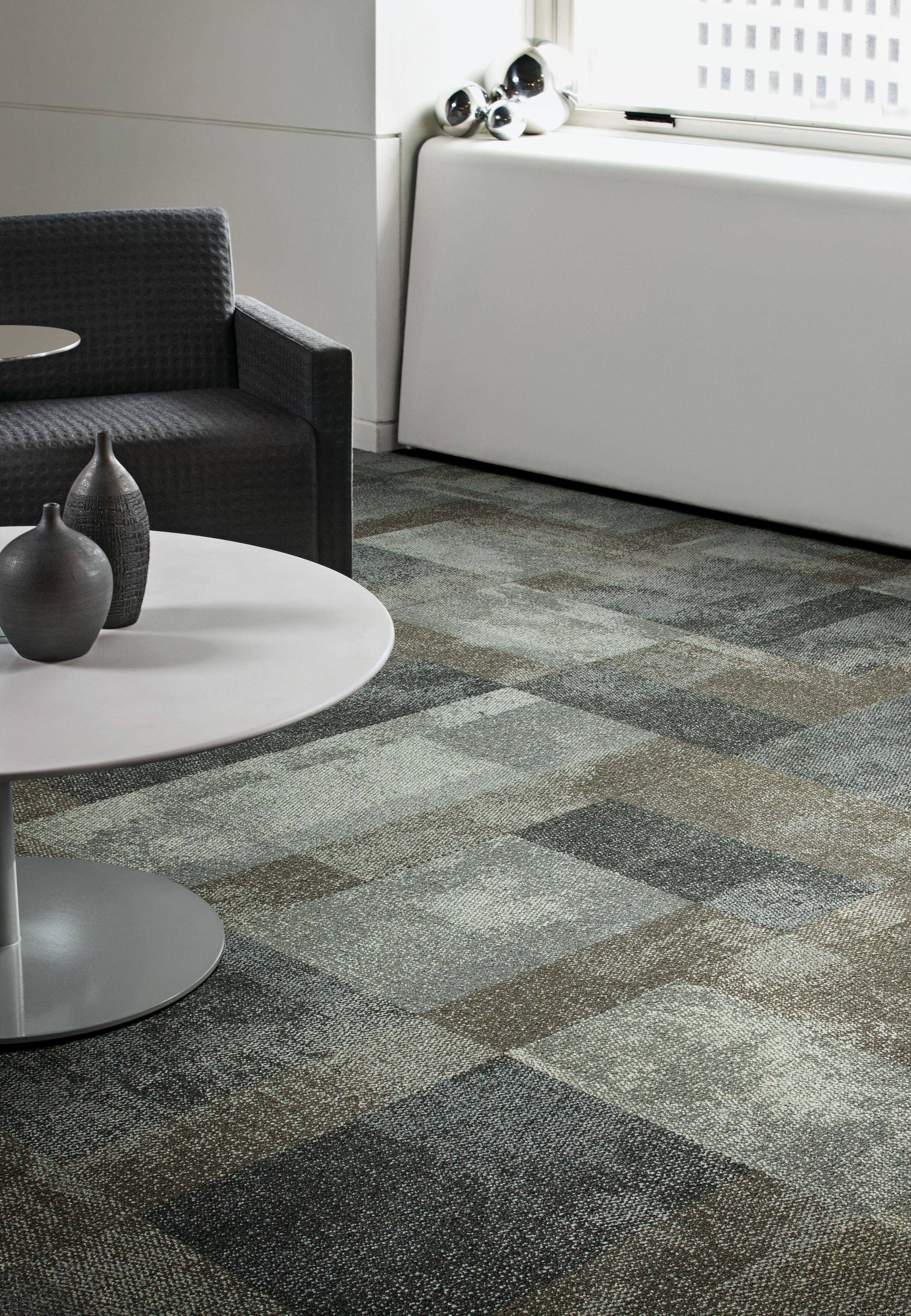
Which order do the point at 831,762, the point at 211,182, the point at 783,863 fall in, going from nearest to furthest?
the point at 783,863, the point at 831,762, the point at 211,182

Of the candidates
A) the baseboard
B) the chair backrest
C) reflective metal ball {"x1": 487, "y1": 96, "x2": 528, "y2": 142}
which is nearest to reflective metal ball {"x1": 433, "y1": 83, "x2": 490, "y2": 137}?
reflective metal ball {"x1": 487, "y1": 96, "x2": 528, "y2": 142}

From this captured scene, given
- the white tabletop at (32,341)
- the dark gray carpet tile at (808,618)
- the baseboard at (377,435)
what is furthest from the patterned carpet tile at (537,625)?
the baseboard at (377,435)

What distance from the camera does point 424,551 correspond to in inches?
163

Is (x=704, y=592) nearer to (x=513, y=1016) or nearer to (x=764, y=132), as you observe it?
(x=764, y=132)

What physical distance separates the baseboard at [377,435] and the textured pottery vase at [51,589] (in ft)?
10.9

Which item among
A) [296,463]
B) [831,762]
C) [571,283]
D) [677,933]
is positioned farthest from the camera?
[571,283]

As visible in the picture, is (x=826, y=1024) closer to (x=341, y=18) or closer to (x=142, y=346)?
(x=142, y=346)

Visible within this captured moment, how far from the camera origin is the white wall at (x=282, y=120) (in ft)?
16.0

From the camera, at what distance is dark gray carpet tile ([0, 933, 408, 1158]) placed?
1834 mm

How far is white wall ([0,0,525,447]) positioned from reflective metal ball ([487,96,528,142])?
0.72ft

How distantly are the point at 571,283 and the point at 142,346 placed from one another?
1.45 meters

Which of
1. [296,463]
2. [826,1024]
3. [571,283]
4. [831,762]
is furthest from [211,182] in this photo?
[826,1024]

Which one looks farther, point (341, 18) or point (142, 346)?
point (341, 18)

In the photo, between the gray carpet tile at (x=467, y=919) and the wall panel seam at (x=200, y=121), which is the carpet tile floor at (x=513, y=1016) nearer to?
the gray carpet tile at (x=467, y=919)
